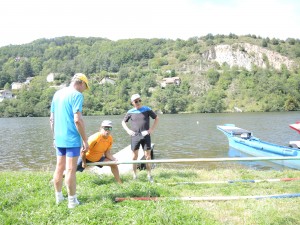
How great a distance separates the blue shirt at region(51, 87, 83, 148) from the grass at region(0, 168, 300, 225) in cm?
Result: 125

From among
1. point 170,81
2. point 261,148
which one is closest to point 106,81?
point 170,81

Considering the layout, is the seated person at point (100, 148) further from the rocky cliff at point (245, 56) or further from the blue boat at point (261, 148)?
the rocky cliff at point (245, 56)

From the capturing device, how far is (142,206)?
19.3ft

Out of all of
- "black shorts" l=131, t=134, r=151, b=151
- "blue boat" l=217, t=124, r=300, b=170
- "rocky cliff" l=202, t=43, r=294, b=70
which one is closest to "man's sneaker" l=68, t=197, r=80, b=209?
"black shorts" l=131, t=134, r=151, b=151

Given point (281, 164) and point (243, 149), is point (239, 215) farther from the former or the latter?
point (243, 149)

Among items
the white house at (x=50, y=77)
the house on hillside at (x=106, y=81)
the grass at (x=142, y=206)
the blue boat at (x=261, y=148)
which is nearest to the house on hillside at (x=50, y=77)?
the white house at (x=50, y=77)

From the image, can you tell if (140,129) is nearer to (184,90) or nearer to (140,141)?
(140,141)

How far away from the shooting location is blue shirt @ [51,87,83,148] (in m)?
5.81

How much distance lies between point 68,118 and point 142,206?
2.22 m

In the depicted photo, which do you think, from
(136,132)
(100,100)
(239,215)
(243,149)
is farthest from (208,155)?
(100,100)

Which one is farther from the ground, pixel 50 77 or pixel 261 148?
pixel 50 77

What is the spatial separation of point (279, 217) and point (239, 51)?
7726 inches

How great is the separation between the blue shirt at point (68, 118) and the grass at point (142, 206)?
1251mm

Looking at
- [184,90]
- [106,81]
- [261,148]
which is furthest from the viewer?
[106,81]
